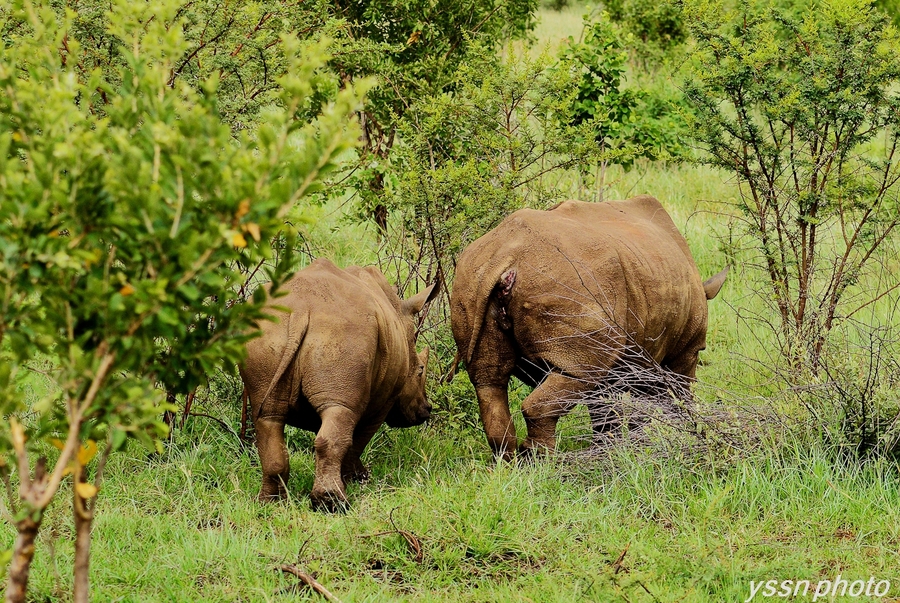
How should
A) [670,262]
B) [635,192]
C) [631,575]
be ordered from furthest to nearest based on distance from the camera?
[635,192] < [670,262] < [631,575]

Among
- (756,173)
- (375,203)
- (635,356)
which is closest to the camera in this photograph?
(635,356)

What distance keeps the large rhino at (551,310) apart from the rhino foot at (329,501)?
3.87 feet

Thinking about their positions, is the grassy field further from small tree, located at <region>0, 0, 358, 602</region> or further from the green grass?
small tree, located at <region>0, 0, 358, 602</region>

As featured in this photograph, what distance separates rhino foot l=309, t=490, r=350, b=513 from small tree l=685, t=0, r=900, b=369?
3.19m

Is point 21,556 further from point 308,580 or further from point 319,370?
point 319,370

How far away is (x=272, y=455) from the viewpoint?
6527 mm

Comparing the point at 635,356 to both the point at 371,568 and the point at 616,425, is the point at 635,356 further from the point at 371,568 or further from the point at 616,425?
the point at 371,568

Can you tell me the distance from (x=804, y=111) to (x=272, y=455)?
4327mm

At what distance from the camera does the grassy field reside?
17.4 ft

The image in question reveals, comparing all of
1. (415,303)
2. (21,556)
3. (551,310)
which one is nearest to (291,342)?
(415,303)

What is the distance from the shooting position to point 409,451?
25.6 ft

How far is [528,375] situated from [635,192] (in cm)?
704

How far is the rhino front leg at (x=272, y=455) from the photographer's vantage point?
651cm

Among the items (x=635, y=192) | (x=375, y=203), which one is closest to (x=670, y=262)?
(x=375, y=203)
